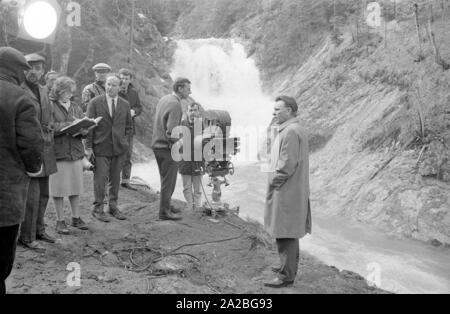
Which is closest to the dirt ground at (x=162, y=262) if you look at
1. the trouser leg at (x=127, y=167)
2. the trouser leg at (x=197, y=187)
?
the trouser leg at (x=197, y=187)

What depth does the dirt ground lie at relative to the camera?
4.19 metres

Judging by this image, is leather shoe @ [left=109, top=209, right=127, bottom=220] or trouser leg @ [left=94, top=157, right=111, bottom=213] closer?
trouser leg @ [left=94, top=157, right=111, bottom=213]

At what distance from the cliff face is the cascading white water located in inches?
71.7

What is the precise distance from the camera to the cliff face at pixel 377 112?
8.82 metres

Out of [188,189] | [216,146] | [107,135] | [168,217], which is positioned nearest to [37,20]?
[107,135]

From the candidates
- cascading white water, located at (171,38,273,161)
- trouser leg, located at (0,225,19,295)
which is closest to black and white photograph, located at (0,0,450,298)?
trouser leg, located at (0,225,19,295)

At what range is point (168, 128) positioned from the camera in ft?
19.2

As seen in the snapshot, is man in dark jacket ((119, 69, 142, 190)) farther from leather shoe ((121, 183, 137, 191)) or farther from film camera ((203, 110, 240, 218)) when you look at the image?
film camera ((203, 110, 240, 218))

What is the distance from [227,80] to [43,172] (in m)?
19.4

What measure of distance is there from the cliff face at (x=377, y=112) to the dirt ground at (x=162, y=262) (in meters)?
3.59

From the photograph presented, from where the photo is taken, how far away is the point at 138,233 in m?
5.90

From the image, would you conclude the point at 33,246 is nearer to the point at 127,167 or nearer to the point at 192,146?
the point at 192,146

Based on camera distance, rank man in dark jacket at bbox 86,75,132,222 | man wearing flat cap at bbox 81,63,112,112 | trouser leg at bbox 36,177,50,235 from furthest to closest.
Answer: man wearing flat cap at bbox 81,63,112,112
man in dark jacket at bbox 86,75,132,222
trouser leg at bbox 36,177,50,235

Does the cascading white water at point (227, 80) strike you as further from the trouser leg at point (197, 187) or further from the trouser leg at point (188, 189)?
the trouser leg at point (188, 189)
